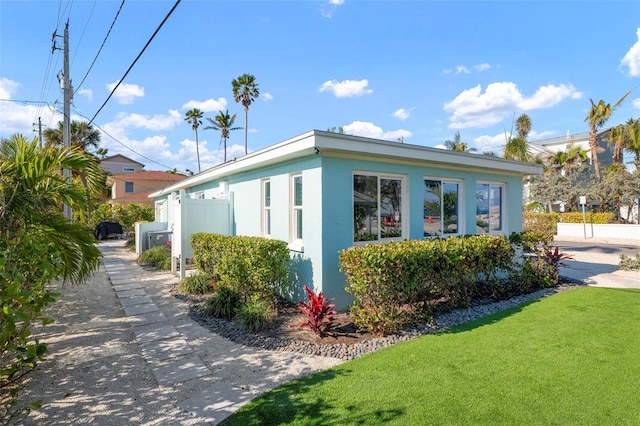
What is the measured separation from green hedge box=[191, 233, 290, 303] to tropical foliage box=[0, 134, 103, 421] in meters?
2.54

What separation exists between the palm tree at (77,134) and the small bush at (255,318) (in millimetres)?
25175

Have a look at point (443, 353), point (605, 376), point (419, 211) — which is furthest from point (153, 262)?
point (605, 376)

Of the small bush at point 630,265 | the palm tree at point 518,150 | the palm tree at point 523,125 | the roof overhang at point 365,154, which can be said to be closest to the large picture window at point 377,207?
the roof overhang at point 365,154

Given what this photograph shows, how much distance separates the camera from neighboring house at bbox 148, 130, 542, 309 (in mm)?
6496

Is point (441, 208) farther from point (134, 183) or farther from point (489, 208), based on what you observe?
point (134, 183)

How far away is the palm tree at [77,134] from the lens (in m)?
24.8

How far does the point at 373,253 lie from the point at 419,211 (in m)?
3.23

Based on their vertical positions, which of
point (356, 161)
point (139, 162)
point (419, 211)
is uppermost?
point (139, 162)

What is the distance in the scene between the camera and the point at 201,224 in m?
10.3

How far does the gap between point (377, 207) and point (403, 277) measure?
2.30 metres

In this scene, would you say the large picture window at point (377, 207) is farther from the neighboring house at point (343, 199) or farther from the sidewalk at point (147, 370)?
the sidewalk at point (147, 370)

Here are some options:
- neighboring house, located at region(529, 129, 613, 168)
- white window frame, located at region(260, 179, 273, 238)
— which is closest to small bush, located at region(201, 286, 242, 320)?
white window frame, located at region(260, 179, 273, 238)

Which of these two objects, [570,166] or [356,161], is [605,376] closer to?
[356,161]

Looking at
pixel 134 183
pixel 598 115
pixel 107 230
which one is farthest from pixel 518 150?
pixel 134 183
